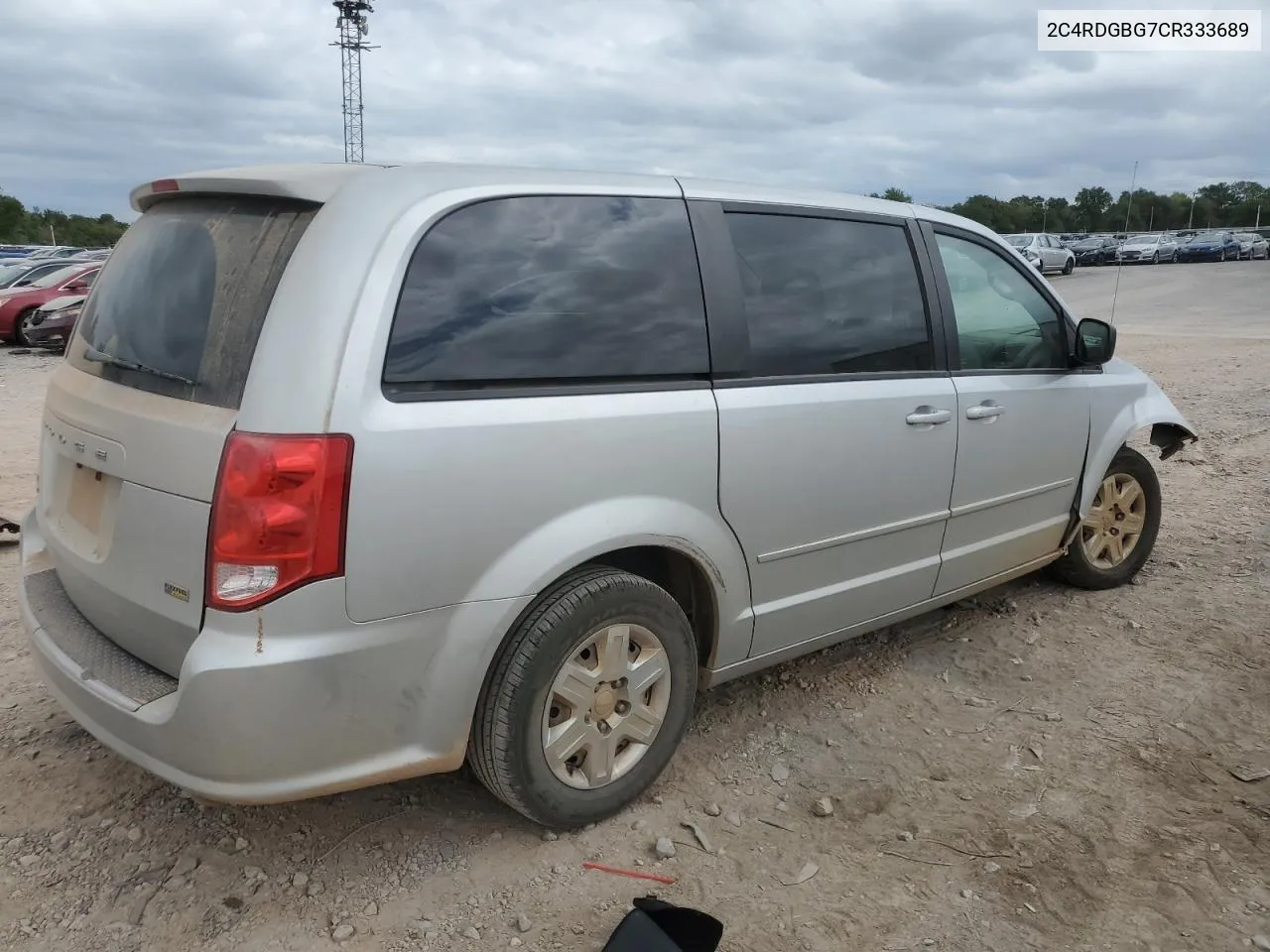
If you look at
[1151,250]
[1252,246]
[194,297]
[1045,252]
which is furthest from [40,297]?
[1252,246]

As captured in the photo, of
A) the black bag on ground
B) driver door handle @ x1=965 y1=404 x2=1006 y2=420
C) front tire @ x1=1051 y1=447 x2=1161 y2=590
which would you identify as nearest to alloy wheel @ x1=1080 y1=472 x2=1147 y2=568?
front tire @ x1=1051 y1=447 x2=1161 y2=590

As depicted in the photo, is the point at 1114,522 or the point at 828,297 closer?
the point at 828,297

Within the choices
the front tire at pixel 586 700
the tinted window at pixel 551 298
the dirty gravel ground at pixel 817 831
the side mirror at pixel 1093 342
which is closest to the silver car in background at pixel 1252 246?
the side mirror at pixel 1093 342

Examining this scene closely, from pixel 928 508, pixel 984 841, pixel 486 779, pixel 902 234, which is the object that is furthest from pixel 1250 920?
pixel 902 234

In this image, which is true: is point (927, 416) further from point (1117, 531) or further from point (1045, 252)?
point (1045, 252)

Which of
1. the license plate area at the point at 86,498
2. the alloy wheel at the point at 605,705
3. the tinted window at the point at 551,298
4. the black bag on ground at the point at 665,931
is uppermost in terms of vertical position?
the tinted window at the point at 551,298

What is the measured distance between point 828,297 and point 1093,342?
160 centimetres

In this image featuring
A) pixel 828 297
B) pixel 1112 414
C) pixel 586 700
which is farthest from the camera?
pixel 1112 414

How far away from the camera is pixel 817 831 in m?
2.86

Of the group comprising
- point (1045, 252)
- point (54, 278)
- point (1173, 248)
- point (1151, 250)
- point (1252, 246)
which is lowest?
point (54, 278)

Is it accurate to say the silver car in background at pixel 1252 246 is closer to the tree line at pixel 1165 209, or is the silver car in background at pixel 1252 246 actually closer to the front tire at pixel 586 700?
the tree line at pixel 1165 209

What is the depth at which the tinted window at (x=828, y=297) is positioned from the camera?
305 centimetres

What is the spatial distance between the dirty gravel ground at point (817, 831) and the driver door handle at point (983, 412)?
1.04 m

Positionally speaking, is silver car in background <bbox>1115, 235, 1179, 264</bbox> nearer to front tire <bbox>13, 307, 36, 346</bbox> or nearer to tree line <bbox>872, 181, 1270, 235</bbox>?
tree line <bbox>872, 181, 1270, 235</bbox>
